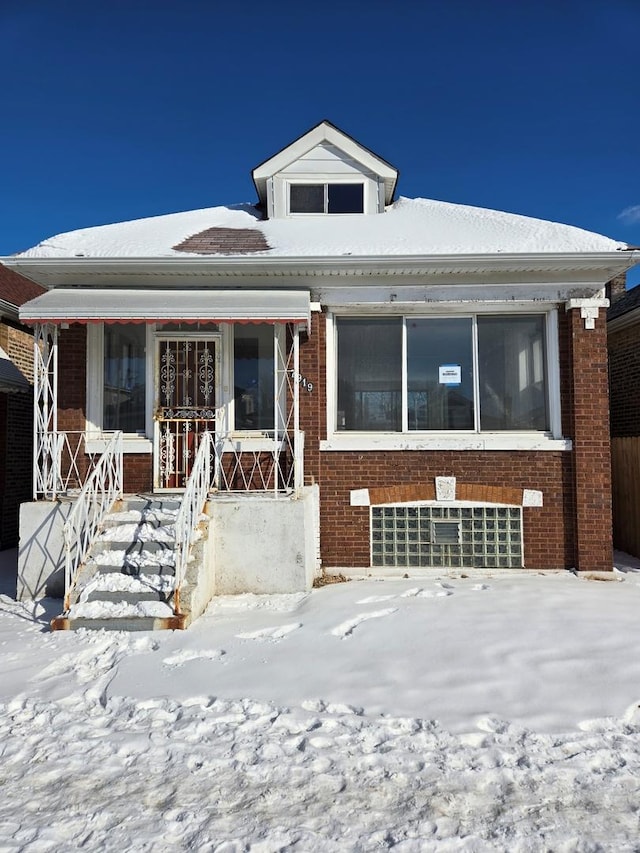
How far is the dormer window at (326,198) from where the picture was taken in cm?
946

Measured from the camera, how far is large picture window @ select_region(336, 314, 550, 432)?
752 cm

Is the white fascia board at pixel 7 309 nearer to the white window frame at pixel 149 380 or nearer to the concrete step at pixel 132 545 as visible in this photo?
the white window frame at pixel 149 380

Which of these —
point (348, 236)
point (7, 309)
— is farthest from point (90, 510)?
point (7, 309)

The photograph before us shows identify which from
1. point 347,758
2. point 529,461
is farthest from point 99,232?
point 347,758

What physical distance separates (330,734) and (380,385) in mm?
5004

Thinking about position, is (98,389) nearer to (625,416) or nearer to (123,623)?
(123,623)

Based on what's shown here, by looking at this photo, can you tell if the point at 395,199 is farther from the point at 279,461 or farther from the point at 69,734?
the point at 69,734

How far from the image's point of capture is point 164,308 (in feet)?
21.7

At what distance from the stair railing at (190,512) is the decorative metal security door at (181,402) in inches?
28.4

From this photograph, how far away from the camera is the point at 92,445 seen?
7.29 metres

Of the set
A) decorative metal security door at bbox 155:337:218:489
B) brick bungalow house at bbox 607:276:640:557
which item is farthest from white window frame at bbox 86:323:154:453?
brick bungalow house at bbox 607:276:640:557

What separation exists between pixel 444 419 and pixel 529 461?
1221 millimetres

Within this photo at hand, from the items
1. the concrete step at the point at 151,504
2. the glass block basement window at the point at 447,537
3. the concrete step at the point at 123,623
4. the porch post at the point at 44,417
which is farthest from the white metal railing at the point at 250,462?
the concrete step at the point at 123,623

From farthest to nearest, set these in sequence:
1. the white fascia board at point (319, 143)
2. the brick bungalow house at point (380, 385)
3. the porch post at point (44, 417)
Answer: the white fascia board at point (319, 143) → the brick bungalow house at point (380, 385) → the porch post at point (44, 417)
